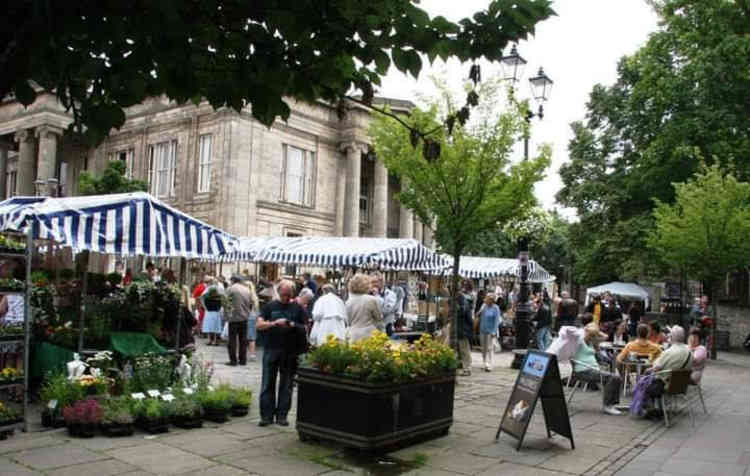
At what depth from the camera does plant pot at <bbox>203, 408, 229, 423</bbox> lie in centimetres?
836

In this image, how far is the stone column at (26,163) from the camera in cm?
3909

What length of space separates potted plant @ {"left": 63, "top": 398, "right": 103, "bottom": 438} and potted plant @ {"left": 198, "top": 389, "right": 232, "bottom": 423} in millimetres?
1311

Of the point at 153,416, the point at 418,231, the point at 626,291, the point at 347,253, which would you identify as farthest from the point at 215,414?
the point at 418,231

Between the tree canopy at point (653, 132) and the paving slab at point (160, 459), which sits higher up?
the tree canopy at point (653, 132)

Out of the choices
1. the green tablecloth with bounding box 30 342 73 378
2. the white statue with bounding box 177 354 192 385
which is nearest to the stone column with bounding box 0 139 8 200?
the green tablecloth with bounding box 30 342 73 378

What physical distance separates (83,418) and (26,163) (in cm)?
3726

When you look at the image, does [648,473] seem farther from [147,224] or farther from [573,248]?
[573,248]

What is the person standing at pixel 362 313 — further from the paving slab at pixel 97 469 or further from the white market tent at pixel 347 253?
the white market tent at pixel 347 253

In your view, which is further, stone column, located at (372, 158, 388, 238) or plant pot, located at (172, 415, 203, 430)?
stone column, located at (372, 158, 388, 238)

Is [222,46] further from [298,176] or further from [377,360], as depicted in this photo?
[298,176]

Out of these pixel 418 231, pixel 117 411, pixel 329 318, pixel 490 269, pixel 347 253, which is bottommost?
pixel 117 411

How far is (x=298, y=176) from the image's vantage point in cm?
3694

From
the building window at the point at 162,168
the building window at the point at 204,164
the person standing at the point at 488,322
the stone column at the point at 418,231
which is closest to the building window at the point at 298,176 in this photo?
the building window at the point at 204,164

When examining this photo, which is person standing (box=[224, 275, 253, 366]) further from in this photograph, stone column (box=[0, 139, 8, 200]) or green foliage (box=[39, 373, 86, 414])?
stone column (box=[0, 139, 8, 200])
